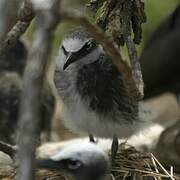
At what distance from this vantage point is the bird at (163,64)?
595 cm

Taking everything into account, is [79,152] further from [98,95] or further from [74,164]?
[98,95]

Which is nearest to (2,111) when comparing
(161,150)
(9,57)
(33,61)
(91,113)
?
(9,57)

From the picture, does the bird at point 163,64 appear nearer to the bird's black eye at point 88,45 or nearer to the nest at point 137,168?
the nest at point 137,168

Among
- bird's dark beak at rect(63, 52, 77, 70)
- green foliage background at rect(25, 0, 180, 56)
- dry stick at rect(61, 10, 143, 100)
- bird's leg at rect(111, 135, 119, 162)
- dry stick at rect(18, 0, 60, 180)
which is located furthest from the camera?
green foliage background at rect(25, 0, 180, 56)

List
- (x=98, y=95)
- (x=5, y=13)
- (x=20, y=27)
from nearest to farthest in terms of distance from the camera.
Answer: (x=20, y=27) → (x=5, y=13) → (x=98, y=95)

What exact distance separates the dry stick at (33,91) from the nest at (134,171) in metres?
1.45

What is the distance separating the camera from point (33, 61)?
1.33 metres

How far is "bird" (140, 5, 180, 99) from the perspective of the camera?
5953 millimetres

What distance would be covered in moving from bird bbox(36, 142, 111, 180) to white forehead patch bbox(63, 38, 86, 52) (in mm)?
581

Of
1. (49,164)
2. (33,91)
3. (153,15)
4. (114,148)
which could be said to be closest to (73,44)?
(114,148)

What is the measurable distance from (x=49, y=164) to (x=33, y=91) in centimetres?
95

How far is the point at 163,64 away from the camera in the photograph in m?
6.02

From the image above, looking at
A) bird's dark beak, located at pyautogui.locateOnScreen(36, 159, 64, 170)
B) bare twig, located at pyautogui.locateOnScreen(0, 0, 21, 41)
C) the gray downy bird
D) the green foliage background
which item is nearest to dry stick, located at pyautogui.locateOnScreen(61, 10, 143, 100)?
bird's dark beak, located at pyautogui.locateOnScreen(36, 159, 64, 170)

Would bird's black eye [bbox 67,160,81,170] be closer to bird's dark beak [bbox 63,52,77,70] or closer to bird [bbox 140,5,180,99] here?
bird's dark beak [bbox 63,52,77,70]
